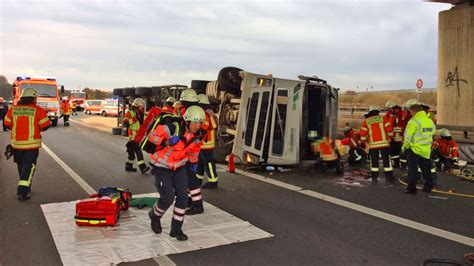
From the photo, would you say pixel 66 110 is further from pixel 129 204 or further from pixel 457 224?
pixel 457 224

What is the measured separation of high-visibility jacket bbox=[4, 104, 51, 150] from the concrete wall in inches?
695

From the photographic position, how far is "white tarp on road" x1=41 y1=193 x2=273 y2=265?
426cm

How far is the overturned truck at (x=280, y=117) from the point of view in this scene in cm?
916

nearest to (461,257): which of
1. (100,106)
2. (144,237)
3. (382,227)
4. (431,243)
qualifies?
(431,243)

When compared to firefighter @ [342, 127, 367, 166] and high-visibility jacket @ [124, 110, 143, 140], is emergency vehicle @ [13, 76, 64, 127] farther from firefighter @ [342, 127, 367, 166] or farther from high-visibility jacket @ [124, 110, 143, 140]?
firefighter @ [342, 127, 367, 166]

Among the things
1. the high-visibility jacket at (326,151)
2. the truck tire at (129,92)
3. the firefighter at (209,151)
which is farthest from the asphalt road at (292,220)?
the truck tire at (129,92)

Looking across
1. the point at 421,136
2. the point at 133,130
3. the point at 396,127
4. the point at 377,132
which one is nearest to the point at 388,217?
the point at 421,136

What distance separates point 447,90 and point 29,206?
18300 mm

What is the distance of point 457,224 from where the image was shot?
5.55m

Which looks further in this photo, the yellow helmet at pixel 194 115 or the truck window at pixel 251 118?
the truck window at pixel 251 118

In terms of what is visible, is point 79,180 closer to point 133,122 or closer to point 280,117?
point 133,122

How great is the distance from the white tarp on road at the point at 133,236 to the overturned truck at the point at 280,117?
361cm

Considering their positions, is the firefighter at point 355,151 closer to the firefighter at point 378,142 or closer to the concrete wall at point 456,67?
the firefighter at point 378,142

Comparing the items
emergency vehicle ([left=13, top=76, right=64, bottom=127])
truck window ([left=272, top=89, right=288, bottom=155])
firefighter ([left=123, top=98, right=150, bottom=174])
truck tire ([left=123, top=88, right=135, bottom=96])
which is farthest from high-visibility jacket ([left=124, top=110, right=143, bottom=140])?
emergency vehicle ([left=13, top=76, right=64, bottom=127])
